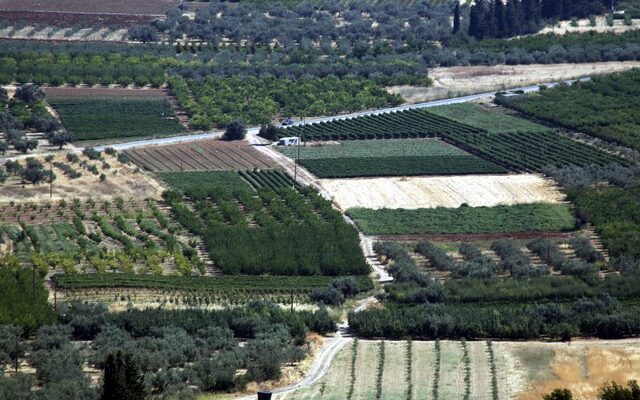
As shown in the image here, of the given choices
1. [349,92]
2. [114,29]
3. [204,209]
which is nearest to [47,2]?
[114,29]

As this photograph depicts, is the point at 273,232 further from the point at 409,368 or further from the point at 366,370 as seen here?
the point at 409,368

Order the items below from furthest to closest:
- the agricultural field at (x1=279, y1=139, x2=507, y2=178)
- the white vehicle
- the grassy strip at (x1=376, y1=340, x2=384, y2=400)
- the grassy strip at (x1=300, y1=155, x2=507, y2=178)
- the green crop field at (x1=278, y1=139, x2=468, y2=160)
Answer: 1. the white vehicle
2. the green crop field at (x1=278, y1=139, x2=468, y2=160)
3. the agricultural field at (x1=279, y1=139, x2=507, y2=178)
4. the grassy strip at (x1=300, y1=155, x2=507, y2=178)
5. the grassy strip at (x1=376, y1=340, x2=384, y2=400)

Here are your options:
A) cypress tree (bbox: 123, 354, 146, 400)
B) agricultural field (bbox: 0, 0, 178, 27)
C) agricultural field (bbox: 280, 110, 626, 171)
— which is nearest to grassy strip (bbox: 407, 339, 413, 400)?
cypress tree (bbox: 123, 354, 146, 400)

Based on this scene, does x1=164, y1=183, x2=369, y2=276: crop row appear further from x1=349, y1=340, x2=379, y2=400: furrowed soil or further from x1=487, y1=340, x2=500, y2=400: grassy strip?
x1=487, y1=340, x2=500, y2=400: grassy strip

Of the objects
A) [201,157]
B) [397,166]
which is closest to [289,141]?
[201,157]

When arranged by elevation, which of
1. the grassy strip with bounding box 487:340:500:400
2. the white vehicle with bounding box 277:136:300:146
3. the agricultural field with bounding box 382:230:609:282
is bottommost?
the agricultural field with bounding box 382:230:609:282

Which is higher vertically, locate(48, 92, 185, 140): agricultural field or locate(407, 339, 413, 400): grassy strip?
locate(48, 92, 185, 140): agricultural field

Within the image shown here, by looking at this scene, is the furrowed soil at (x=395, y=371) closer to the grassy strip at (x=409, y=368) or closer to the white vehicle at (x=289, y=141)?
the grassy strip at (x=409, y=368)

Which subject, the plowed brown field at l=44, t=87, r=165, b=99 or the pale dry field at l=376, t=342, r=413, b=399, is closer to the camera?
the pale dry field at l=376, t=342, r=413, b=399
